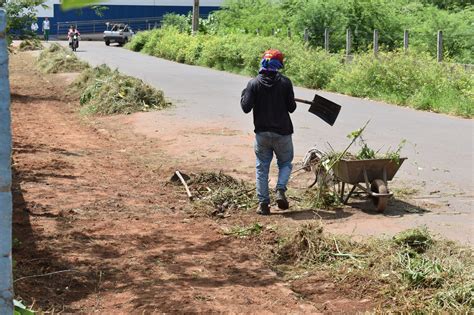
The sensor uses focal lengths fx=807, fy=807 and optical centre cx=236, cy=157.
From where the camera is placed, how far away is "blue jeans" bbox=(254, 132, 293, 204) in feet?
28.7

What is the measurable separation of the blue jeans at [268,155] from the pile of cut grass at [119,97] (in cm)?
1058

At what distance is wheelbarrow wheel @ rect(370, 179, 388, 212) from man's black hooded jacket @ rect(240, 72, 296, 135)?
1092 millimetres

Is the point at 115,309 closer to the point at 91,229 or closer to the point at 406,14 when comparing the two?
the point at 91,229

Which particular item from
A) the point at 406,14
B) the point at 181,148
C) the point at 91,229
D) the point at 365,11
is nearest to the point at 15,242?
the point at 91,229

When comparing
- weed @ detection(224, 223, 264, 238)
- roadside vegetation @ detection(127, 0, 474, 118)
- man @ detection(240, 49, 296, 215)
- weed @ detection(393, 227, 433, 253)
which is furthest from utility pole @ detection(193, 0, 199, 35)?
weed @ detection(393, 227, 433, 253)

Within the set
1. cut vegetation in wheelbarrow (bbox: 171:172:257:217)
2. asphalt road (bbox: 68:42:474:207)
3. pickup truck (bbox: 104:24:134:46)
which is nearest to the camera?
cut vegetation in wheelbarrow (bbox: 171:172:257:217)

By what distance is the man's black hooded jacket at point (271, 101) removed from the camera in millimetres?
8672

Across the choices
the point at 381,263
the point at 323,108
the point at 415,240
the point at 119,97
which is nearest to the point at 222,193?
the point at 323,108

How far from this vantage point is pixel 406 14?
121 ft

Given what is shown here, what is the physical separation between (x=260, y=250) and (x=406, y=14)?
31264mm

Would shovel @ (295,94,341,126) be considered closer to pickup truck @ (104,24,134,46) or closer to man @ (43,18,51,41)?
man @ (43,18,51,41)

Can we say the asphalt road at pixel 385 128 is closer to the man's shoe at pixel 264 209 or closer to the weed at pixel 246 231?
the man's shoe at pixel 264 209

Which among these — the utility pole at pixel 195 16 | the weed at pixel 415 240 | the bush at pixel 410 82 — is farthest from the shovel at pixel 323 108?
the utility pole at pixel 195 16

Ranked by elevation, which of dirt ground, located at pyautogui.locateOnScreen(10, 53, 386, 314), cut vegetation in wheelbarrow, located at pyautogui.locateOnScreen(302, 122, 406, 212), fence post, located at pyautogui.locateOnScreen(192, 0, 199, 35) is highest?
fence post, located at pyautogui.locateOnScreen(192, 0, 199, 35)
